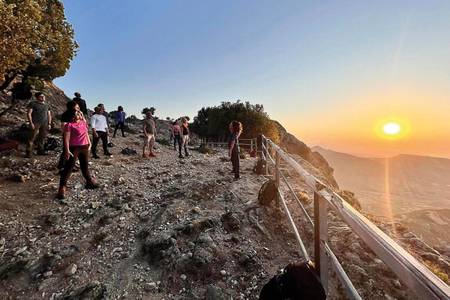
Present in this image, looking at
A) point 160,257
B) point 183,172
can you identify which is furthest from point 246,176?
point 160,257

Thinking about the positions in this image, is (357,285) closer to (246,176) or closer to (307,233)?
(307,233)

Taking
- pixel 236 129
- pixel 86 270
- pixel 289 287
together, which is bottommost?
pixel 86 270

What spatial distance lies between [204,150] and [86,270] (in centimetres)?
2036

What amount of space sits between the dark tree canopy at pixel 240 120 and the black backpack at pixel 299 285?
5163 centimetres

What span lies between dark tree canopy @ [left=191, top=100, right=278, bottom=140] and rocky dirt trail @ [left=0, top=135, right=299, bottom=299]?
149 feet

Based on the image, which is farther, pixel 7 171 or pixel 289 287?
pixel 7 171

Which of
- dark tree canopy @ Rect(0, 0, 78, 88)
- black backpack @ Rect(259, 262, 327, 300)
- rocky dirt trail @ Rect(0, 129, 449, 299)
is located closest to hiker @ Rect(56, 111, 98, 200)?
rocky dirt trail @ Rect(0, 129, 449, 299)

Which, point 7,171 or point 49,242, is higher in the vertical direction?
point 7,171

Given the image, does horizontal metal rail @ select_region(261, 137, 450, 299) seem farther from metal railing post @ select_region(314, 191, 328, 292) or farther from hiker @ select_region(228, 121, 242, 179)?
hiker @ select_region(228, 121, 242, 179)

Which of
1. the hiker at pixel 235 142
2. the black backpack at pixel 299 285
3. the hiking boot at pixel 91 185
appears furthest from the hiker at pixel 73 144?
the black backpack at pixel 299 285

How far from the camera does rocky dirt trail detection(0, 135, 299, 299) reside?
5.81 m

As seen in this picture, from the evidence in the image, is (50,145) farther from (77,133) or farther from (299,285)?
(299,285)

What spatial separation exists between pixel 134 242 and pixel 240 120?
167ft

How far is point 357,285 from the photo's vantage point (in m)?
5.20
